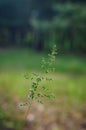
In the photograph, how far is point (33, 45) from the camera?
25.5m

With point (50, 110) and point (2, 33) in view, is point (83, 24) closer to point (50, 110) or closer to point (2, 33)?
point (2, 33)

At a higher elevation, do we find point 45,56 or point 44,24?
point 44,24

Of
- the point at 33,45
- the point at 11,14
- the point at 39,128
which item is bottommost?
the point at 39,128

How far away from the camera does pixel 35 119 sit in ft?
20.4

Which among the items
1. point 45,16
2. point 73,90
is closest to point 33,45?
point 45,16

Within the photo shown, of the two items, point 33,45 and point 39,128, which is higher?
point 33,45

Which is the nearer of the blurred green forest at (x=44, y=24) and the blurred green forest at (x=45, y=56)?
the blurred green forest at (x=45, y=56)

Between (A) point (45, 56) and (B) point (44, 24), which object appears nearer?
(A) point (45, 56)

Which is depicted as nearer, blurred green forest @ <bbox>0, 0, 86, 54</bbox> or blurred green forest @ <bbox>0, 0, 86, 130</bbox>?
blurred green forest @ <bbox>0, 0, 86, 130</bbox>

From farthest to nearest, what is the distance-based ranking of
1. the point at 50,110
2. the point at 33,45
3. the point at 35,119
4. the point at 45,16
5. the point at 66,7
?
the point at 33,45 → the point at 45,16 → the point at 66,7 → the point at 50,110 → the point at 35,119

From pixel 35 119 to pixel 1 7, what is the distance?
21.2 m

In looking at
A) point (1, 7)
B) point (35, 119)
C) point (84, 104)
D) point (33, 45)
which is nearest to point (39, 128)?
point (35, 119)

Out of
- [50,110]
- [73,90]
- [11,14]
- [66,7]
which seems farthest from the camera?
[11,14]

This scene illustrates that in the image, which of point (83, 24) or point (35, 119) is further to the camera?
point (83, 24)
